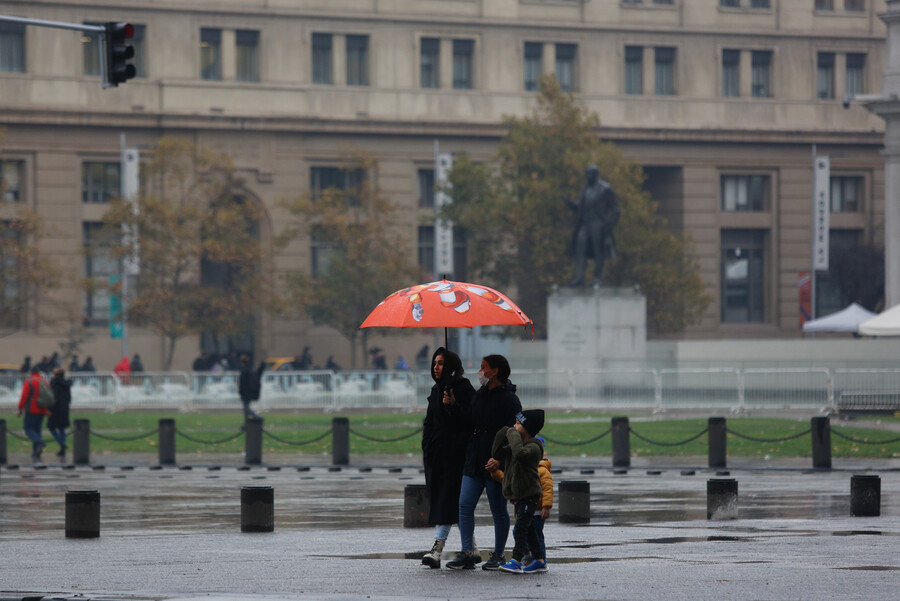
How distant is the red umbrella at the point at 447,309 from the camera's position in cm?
1276

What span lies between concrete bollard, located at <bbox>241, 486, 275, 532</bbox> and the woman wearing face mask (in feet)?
12.2

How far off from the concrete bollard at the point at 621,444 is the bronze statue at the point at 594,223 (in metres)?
17.0

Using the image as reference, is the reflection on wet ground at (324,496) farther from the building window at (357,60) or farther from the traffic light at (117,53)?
the building window at (357,60)

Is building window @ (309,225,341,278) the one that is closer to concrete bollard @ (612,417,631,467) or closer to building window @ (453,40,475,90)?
building window @ (453,40,475,90)

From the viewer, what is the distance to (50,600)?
34.8 feet

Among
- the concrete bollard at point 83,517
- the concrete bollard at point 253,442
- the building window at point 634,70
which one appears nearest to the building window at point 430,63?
the building window at point 634,70

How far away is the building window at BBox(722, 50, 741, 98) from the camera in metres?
67.8

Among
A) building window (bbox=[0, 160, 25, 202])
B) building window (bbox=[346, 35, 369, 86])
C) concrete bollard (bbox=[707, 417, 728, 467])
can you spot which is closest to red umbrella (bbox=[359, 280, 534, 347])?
concrete bollard (bbox=[707, 417, 728, 467])

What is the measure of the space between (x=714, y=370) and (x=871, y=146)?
32.2 meters

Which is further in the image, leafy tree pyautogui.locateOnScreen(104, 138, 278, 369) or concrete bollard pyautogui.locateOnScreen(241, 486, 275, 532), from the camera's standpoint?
leafy tree pyautogui.locateOnScreen(104, 138, 278, 369)

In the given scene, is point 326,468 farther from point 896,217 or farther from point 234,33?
point 234,33

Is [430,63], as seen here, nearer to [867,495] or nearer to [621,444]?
[621,444]

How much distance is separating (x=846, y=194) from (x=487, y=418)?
195 feet

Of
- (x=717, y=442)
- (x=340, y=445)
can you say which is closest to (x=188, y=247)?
(x=340, y=445)
